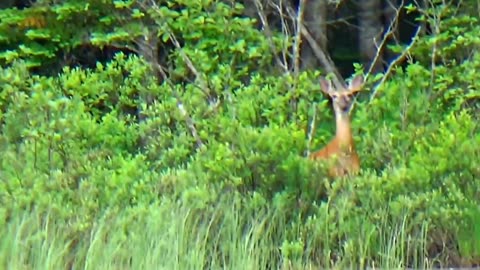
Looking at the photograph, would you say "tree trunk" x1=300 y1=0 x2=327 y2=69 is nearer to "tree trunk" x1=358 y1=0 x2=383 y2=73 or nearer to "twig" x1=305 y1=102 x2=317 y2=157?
"tree trunk" x1=358 y1=0 x2=383 y2=73

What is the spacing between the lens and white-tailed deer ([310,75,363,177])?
8375 millimetres

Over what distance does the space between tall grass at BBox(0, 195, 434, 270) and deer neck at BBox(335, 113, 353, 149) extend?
1.17 m

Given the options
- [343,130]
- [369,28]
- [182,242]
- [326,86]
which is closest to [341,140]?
[343,130]

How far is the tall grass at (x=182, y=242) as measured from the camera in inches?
287

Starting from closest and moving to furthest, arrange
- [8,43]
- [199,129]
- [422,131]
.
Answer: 1. [422,131]
2. [199,129]
3. [8,43]

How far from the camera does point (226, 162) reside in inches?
324

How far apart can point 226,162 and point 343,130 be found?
50.5 inches

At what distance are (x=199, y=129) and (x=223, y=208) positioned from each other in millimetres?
1622

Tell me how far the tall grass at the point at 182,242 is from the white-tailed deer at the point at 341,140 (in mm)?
700

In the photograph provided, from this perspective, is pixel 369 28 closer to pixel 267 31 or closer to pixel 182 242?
pixel 267 31

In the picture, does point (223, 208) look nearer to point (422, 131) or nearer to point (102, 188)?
point (102, 188)

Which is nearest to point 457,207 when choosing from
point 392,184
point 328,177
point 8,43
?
point 392,184

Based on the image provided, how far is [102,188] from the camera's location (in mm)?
8320

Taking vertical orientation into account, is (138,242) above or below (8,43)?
below
